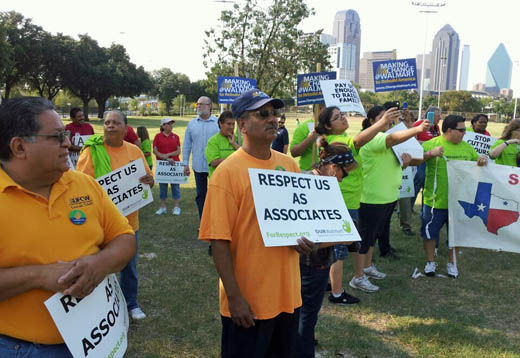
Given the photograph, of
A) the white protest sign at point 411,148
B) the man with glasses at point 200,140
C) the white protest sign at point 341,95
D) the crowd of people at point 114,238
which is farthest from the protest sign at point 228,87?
the crowd of people at point 114,238

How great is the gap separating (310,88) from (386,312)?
425 cm

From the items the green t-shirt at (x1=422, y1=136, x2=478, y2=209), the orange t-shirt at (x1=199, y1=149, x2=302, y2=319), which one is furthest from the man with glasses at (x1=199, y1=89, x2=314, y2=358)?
the green t-shirt at (x1=422, y1=136, x2=478, y2=209)

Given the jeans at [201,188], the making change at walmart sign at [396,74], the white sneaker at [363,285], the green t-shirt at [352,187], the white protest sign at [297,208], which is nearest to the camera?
the white protest sign at [297,208]

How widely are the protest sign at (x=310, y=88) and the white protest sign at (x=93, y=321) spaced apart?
594 cm

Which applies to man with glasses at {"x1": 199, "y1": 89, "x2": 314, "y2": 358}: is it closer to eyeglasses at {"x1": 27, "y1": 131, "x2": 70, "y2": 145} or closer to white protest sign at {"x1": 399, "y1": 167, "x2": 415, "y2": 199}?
eyeglasses at {"x1": 27, "y1": 131, "x2": 70, "y2": 145}

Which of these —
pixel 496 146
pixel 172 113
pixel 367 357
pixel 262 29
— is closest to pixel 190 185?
pixel 496 146

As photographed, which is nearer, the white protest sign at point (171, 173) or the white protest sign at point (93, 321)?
the white protest sign at point (93, 321)

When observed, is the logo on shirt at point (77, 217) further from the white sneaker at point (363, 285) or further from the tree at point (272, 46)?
the tree at point (272, 46)

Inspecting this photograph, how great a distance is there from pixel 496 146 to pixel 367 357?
480 cm

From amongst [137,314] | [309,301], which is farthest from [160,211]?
[309,301]

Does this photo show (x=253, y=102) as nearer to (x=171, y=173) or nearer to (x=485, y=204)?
(x=485, y=204)

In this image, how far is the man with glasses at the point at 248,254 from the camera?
2.52 metres

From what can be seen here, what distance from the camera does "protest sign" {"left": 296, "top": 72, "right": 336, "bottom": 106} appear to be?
773cm

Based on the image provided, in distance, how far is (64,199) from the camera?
2.14m
